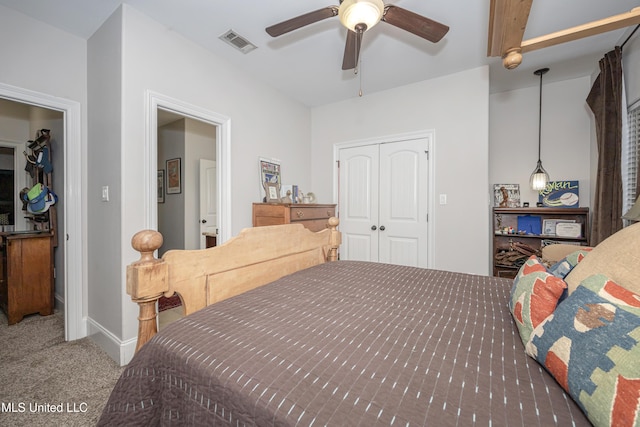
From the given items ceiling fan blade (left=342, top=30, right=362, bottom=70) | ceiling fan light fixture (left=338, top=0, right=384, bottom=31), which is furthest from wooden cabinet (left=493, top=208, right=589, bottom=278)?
ceiling fan light fixture (left=338, top=0, right=384, bottom=31)

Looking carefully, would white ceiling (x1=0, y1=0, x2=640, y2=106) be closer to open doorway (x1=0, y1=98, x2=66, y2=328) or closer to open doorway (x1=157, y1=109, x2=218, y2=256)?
open doorway (x1=0, y1=98, x2=66, y2=328)

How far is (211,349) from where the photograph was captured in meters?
→ 0.75

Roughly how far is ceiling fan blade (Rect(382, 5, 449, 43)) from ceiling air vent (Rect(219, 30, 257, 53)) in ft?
4.48

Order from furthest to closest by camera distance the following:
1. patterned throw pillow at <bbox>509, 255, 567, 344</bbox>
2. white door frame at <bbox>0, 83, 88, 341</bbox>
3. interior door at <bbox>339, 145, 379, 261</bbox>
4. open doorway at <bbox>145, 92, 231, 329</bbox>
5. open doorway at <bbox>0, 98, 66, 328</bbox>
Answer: open doorway at <bbox>145, 92, 231, 329</bbox> < interior door at <bbox>339, 145, 379, 261</bbox> < open doorway at <bbox>0, 98, 66, 328</bbox> < white door frame at <bbox>0, 83, 88, 341</bbox> < patterned throw pillow at <bbox>509, 255, 567, 344</bbox>

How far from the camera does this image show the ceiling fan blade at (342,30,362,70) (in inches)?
70.5

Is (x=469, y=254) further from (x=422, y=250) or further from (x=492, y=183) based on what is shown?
(x=492, y=183)

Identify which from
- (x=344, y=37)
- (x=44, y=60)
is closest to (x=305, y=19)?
(x=344, y=37)

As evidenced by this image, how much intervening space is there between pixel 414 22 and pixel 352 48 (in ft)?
1.45

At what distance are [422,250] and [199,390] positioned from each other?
2944mm

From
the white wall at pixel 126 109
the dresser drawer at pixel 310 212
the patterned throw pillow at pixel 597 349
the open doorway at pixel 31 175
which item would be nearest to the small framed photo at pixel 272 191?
the dresser drawer at pixel 310 212

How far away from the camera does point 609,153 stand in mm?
2461

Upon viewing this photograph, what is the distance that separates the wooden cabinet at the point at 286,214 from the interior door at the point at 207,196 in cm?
145

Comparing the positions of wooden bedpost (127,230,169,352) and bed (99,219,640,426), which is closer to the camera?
bed (99,219,640,426)

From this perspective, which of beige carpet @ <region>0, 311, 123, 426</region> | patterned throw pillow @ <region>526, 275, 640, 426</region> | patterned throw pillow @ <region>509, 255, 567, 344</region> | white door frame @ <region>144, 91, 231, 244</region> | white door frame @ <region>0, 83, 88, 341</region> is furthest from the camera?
white door frame @ <region>0, 83, 88, 341</region>
